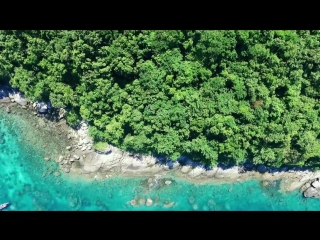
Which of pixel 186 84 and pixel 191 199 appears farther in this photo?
pixel 191 199

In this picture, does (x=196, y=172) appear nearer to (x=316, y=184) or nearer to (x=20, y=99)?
(x=316, y=184)

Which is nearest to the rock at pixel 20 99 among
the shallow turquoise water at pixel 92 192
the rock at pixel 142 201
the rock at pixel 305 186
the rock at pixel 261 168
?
the shallow turquoise water at pixel 92 192

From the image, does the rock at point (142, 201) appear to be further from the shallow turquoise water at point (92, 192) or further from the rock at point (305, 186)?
the rock at point (305, 186)

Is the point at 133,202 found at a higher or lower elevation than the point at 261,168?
lower

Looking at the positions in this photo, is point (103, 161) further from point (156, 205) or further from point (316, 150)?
point (316, 150)

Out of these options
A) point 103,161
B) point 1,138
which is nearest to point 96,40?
point 103,161

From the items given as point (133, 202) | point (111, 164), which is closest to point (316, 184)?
point (133, 202)

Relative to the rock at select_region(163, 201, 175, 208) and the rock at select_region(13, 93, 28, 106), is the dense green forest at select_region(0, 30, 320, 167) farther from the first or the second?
the rock at select_region(163, 201, 175, 208)
